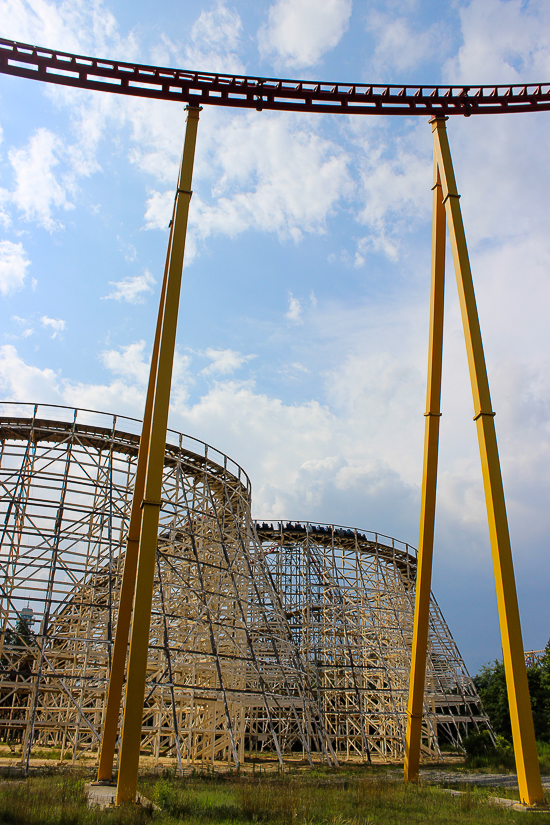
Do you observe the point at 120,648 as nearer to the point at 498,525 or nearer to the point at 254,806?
the point at 254,806

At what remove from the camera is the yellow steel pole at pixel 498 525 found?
7.57m

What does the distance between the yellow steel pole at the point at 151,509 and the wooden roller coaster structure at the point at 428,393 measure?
0.02m

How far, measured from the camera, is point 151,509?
8242mm

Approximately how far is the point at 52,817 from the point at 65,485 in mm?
11088

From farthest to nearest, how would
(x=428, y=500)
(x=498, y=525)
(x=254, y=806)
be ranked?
1. (x=428, y=500)
2. (x=498, y=525)
3. (x=254, y=806)

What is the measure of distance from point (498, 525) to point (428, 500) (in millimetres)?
2590

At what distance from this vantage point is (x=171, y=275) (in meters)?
9.71

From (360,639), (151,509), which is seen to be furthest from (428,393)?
(360,639)

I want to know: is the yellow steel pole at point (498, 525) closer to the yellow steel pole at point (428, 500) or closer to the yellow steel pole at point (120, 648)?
the yellow steel pole at point (428, 500)

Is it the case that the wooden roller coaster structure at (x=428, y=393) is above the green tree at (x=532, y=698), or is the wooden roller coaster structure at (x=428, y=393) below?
above

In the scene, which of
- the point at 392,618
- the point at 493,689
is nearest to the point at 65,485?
the point at 392,618

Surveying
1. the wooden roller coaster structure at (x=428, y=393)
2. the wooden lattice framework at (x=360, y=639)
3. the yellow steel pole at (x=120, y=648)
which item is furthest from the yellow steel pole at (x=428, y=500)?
the wooden lattice framework at (x=360, y=639)

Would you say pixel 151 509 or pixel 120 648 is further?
pixel 120 648

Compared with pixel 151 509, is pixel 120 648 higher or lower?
lower
